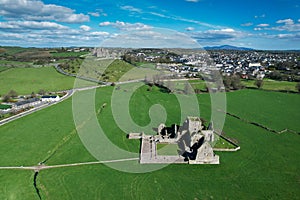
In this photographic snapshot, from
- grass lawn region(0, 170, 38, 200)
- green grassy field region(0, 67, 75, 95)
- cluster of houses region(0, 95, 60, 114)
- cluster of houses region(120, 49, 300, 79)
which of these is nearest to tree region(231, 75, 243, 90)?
cluster of houses region(120, 49, 300, 79)

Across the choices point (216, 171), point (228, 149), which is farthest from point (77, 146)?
point (228, 149)

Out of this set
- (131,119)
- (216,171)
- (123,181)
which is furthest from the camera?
(131,119)

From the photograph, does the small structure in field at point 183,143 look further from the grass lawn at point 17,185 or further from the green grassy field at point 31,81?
the green grassy field at point 31,81

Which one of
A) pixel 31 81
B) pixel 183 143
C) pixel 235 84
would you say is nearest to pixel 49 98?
pixel 31 81

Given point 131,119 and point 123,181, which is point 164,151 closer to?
point 123,181

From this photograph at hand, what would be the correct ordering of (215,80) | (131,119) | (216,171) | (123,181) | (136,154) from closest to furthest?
(123,181), (216,171), (136,154), (131,119), (215,80)
